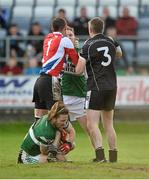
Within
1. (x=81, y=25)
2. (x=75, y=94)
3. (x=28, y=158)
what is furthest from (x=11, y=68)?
(x=28, y=158)

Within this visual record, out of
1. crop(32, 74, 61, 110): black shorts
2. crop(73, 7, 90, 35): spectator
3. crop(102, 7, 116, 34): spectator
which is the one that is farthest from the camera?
Answer: crop(73, 7, 90, 35): spectator

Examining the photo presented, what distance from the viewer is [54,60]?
593 inches

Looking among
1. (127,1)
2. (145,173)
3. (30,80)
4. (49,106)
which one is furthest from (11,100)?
(145,173)

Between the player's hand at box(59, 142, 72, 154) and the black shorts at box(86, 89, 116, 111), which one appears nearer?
the player's hand at box(59, 142, 72, 154)

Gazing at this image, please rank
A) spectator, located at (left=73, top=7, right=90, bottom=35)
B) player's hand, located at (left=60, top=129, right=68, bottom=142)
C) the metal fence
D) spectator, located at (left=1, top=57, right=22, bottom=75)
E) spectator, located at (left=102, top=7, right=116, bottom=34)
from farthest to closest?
spectator, located at (left=73, top=7, right=90, bottom=35)
spectator, located at (left=102, top=7, right=116, bottom=34)
the metal fence
spectator, located at (left=1, top=57, right=22, bottom=75)
player's hand, located at (left=60, top=129, right=68, bottom=142)

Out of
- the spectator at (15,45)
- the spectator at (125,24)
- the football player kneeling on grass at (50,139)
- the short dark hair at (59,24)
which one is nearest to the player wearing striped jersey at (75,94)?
the short dark hair at (59,24)

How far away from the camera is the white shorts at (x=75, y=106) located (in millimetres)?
15484

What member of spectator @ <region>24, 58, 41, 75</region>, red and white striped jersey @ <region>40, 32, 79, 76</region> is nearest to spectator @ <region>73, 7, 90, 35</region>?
spectator @ <region>24, 58, 41, 75</region>

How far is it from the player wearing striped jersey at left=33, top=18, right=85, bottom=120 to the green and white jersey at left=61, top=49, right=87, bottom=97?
1.13 ft

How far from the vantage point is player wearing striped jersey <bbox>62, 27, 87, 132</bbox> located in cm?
1549

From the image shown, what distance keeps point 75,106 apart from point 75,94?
21cm

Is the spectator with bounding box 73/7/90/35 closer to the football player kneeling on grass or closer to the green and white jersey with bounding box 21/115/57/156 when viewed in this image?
the football player kneeling on grass

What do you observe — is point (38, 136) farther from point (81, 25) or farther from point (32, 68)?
point (81, 25)

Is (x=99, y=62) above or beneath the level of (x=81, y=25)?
above
